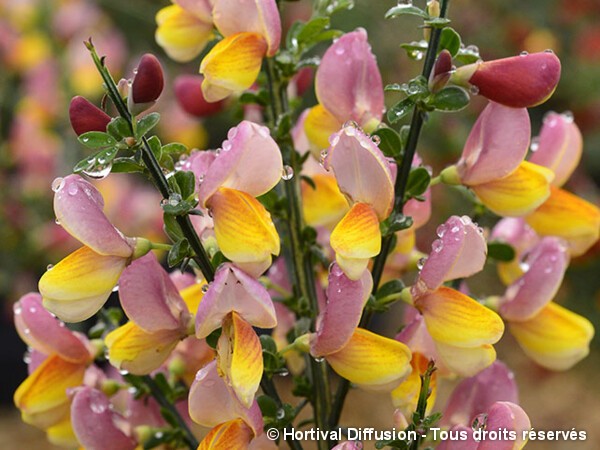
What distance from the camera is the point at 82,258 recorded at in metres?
0.34

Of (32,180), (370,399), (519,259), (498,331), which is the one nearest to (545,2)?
(370,399)

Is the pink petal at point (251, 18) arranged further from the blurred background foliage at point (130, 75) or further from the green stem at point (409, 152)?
the blurred background foliage at point (130, 75)

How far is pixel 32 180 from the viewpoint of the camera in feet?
3.63

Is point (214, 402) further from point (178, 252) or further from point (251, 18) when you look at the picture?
point (251, 18)

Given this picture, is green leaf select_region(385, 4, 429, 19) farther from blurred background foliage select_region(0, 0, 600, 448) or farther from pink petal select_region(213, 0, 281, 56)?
blurred background foliage select_region(0, 0, 600, 448)

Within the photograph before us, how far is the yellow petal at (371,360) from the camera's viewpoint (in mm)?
344

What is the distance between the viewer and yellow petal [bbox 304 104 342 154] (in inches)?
15.5

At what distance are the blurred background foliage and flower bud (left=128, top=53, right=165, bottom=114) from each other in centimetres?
71

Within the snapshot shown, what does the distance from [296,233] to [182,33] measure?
0.11 m

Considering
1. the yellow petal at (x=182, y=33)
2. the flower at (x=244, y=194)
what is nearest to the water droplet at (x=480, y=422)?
the flower at (x=244, y=194)

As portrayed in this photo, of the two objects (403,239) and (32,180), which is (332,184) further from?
(32,180)

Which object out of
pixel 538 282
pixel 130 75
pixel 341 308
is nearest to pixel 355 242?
pixel 341 308

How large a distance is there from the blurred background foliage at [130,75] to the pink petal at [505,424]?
2.09ft

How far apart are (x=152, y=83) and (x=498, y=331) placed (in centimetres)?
16
